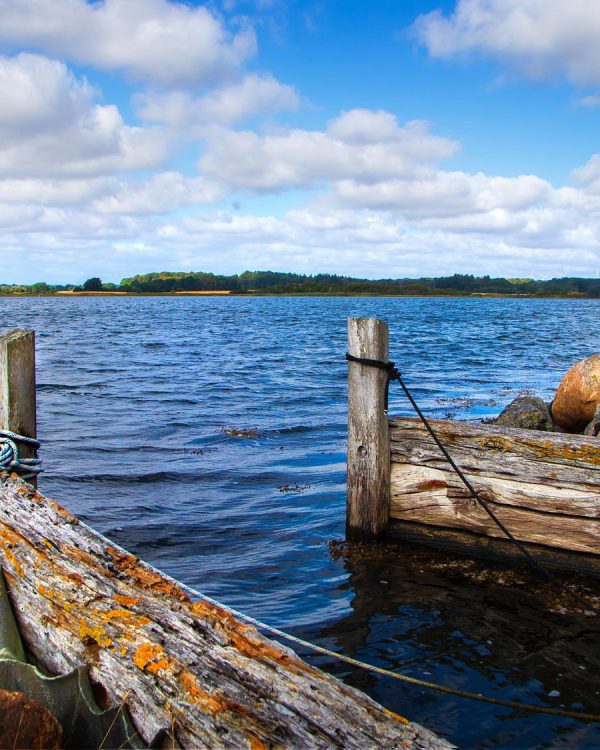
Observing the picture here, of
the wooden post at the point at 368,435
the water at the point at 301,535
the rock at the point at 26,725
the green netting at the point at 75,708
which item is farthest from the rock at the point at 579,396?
the rock at the point at 26,725

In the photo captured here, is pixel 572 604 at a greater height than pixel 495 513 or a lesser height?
lesser

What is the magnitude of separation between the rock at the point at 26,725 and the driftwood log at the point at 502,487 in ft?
13.9

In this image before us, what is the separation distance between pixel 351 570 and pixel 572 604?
6.81 ft

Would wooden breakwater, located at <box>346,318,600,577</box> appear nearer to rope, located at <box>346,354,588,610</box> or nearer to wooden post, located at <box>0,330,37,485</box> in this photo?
rope, located at <box>346,354,588,610</box>

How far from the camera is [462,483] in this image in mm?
6336

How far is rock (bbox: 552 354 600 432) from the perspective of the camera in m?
10.9

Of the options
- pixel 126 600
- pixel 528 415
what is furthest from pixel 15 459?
pixel 528 415

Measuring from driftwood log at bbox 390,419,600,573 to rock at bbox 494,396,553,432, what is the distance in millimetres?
5986

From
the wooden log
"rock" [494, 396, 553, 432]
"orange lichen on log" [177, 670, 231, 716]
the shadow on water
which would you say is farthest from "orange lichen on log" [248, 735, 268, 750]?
"rock" [494, 396, 553, 432]

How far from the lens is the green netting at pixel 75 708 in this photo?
2.98m

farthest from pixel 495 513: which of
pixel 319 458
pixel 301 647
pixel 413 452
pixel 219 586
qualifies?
pixel 319 458

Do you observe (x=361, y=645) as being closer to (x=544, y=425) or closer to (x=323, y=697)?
(x=323, y=697)

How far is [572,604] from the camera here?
590cm

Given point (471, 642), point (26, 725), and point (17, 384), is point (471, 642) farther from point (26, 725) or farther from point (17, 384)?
point (17, 384)
